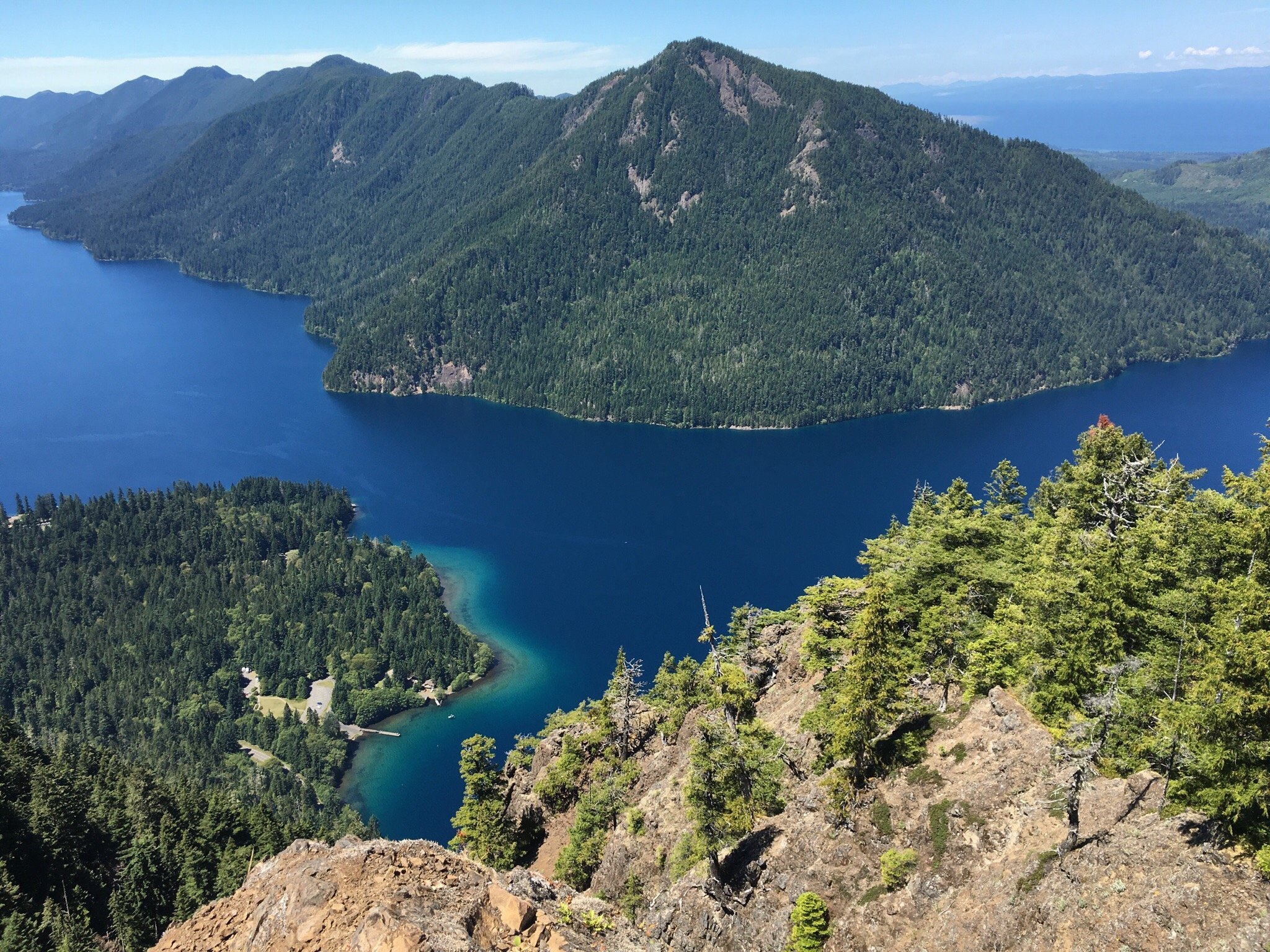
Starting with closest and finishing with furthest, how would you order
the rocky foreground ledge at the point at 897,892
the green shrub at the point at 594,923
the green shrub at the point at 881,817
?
the rocky foreground ledge at the point at 897,892
the green shrub at the point at 594,923
the green shrub at the point at 881,817

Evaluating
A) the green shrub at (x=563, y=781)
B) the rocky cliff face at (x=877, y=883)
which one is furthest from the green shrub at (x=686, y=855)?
the green shrub at (x=563, y=781)

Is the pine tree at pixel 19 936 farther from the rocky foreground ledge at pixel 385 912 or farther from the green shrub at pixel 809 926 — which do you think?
the green shrub at pixel 809 926

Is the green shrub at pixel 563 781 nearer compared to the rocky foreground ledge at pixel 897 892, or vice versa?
the rocky foreground ledge at pixel 897 892

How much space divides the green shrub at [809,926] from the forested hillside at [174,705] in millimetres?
46800

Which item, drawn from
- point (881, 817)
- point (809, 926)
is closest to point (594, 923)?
point (809, 926)

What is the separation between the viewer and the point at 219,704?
15238cm

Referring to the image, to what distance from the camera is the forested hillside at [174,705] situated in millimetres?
77375

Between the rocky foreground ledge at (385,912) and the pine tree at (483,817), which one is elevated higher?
the rocky foreground ledge at (385,912)

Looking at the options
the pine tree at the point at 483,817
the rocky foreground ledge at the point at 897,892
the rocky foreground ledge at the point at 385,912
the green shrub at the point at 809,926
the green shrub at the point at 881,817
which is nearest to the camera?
the rocky foreground ledge at the point at 385,912

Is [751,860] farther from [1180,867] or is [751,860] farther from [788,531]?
[788,531]

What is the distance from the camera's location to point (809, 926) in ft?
156

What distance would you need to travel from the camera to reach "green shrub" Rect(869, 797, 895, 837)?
168 feet

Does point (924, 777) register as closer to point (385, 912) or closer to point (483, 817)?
point (385, 912)

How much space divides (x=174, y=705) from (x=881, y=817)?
136 meters
